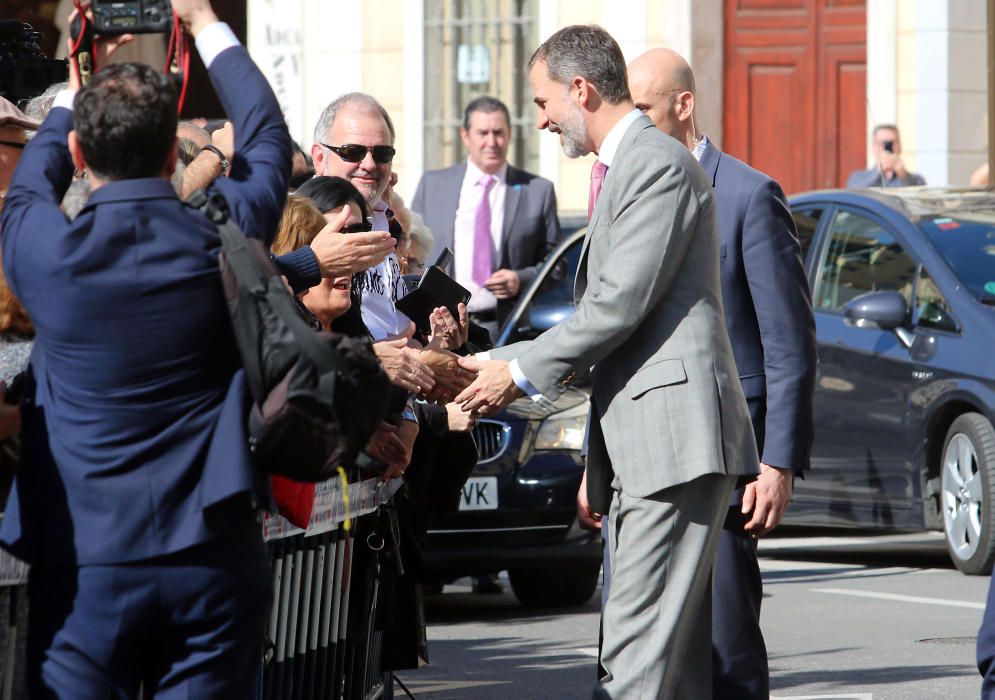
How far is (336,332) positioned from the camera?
5.65 m

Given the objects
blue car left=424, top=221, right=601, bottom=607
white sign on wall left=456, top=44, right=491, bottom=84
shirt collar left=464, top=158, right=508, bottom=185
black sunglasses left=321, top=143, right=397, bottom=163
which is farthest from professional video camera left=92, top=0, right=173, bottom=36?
white sign on wall left=456, top=44, right=491, bottom=84

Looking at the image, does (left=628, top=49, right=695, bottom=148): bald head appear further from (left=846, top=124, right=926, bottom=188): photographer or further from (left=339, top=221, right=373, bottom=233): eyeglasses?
(left=846, top=124, right=926, bottom=188): photographer

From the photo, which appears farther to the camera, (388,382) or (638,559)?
(638,559)

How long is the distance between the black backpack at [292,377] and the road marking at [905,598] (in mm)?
5873

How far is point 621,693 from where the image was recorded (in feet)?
17.0

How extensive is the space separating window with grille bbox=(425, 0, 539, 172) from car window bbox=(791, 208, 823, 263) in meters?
7.75

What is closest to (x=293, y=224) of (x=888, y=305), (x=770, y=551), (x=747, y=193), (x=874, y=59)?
(x=747, y=193)

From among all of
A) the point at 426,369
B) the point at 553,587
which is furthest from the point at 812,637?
the point at 426,369

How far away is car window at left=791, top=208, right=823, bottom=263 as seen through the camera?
11547 mm

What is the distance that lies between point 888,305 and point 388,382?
6934 mm

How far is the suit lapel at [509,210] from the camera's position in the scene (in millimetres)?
12102

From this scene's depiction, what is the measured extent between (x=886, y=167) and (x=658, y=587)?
12.0m

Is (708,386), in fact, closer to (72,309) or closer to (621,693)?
(621,693)

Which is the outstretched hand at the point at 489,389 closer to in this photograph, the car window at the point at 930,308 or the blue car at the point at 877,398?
the blue car at the point at 877,398
